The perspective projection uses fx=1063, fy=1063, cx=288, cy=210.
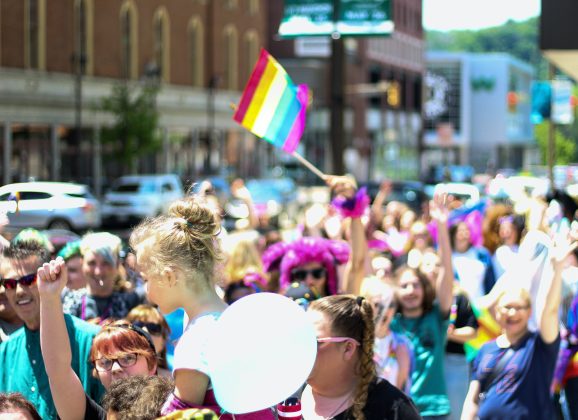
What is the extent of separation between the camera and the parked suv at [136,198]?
1371 inches

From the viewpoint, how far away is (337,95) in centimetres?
1275

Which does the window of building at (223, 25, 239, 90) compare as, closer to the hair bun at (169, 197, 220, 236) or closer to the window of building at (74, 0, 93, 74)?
the window of building at (74, 0, 93, 74)

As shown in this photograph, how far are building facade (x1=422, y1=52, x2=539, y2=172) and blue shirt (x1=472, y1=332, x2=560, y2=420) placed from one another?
9487 cm

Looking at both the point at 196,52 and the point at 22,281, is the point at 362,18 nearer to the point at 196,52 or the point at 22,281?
the point at 22,281

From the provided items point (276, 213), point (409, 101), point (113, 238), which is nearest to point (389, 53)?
point (409, 101)

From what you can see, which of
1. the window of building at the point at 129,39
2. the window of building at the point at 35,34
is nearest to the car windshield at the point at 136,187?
the window of building at the point at 35,34

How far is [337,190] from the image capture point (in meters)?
5.71

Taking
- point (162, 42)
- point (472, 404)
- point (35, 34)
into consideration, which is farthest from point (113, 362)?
point (162, 42)

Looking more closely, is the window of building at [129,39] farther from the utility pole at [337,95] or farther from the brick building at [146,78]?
the utility pole at [337,95]

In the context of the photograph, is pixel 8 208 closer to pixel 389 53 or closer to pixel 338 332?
pixel 338 332

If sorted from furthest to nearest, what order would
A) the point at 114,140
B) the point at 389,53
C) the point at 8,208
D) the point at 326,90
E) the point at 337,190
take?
the point at 389,53 < the point at 326,90 < the point at 114,140 < the point at 337,190 < the point at 8,208

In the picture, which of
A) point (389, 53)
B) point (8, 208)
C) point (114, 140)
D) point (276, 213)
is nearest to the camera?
point (8, 208)

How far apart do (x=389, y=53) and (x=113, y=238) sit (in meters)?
77.5

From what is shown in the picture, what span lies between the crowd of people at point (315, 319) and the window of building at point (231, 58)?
151ft
